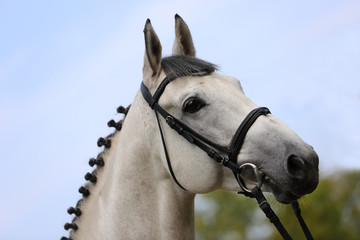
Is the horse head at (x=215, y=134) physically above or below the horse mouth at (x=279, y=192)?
above

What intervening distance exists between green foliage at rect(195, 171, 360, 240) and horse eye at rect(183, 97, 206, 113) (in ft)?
128

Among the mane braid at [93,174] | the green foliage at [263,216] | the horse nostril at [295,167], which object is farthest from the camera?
the green foliage at [263,216]

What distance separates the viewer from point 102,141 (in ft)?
17.9

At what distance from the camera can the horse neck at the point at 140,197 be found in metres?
4.71

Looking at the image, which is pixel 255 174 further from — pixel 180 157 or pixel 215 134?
pixel 180 157

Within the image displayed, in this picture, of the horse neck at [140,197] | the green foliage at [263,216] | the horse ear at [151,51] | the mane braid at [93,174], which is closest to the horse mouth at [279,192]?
the horse neck at [140,197]

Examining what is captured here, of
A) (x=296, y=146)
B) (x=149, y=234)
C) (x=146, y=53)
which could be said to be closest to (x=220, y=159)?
(x=296, y=146)

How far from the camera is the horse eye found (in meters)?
4.58

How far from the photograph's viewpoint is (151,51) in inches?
198

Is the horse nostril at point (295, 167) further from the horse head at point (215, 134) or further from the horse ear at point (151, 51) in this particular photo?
the horse ear at point (151, 51)

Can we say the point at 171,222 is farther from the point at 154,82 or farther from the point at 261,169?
the point at 154,82

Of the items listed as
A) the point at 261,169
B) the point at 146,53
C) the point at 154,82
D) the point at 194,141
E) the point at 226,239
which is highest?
the point at 146,53

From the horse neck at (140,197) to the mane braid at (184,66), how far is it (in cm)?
49

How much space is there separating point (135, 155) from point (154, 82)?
866mm
